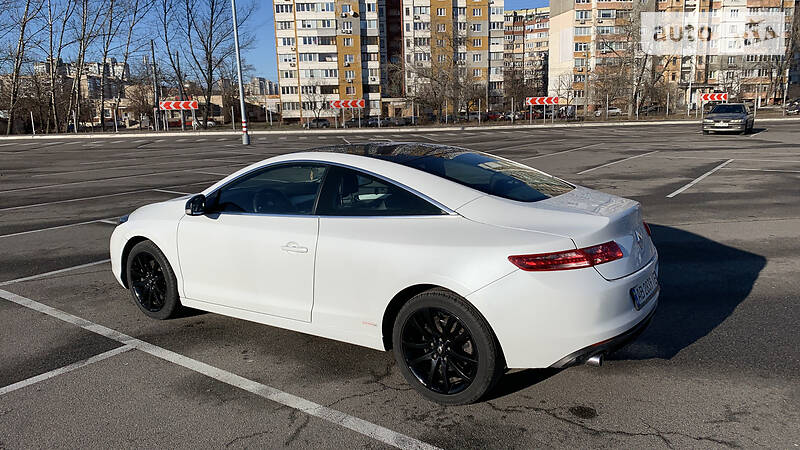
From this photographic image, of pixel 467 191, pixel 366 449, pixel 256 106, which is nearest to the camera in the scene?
pixel 366 449

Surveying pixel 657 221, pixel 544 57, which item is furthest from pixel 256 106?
pixel 657 221

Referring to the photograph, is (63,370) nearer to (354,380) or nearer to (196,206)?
(196,206)

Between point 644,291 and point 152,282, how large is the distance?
3.93 m

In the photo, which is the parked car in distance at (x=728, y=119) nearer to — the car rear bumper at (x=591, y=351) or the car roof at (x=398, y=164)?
the car roof at (x=398, y=164)

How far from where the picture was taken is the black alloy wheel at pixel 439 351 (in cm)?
346

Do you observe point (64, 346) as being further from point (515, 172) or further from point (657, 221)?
point (657, 221)

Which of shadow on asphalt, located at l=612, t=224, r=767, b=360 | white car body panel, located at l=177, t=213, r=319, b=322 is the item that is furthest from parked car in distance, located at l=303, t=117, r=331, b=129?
white car body panel, located at l=177, t=213, r=319, b=322

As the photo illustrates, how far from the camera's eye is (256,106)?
11594 centimetres

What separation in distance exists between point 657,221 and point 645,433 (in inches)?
249

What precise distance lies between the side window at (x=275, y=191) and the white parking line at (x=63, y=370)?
4.25 ft

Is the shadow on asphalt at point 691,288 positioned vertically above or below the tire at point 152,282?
below

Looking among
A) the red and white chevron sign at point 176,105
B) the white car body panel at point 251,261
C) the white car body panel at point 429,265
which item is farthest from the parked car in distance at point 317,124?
the white car body panel at point 429,265

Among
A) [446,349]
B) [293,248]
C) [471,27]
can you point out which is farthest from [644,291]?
[471,27]

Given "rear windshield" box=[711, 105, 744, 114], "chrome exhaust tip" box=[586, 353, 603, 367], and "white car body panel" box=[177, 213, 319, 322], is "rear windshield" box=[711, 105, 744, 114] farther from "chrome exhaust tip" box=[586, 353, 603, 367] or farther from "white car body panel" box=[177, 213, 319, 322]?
"white car body panel" box=[177, 213, 319, 322]
